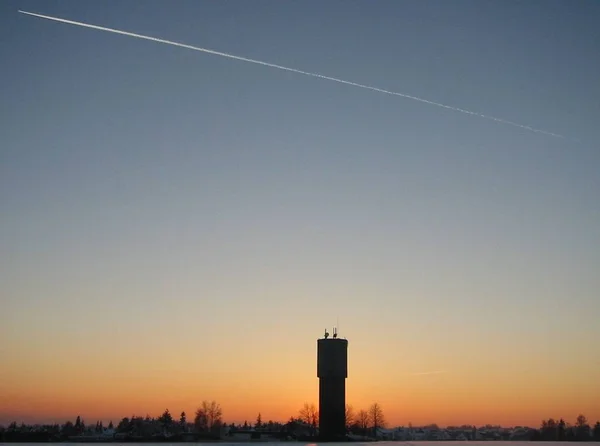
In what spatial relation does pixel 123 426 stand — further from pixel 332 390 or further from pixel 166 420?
pixel 332 390

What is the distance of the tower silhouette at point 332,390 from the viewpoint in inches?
3969

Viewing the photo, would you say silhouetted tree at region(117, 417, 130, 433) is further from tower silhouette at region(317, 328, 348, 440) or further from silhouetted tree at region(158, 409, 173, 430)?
tower silhouette at region(317, 328, 348, 440)

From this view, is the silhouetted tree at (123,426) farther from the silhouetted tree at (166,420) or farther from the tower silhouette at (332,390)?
the tower silhouette at (332,390)

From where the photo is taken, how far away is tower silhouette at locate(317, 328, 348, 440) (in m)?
101

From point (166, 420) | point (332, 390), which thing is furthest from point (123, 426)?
point (332, 390)

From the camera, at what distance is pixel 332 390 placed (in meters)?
101

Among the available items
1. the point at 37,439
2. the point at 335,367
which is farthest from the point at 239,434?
the point at 335,367

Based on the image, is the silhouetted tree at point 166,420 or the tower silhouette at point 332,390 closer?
the tower silhouette at point 332,390

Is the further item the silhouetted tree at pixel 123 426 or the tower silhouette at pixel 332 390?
the silhouetted tree at pixel 123 426

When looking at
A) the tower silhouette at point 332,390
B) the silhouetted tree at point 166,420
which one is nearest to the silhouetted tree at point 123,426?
the silhouetted tree at point 166,420

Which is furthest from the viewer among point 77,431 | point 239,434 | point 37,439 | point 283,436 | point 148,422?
point 77,431

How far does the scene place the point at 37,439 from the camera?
117938 mm

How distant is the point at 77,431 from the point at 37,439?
83.4m

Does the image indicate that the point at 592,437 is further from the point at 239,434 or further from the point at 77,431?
the point at 77,431
